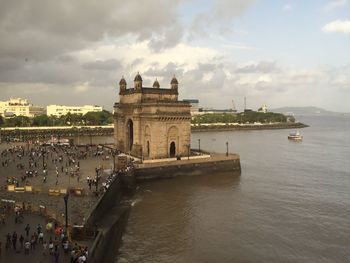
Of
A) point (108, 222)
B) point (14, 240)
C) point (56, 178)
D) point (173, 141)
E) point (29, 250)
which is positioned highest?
point (173, 141)

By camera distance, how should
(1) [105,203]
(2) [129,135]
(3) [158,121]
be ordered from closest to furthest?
1. (1) [105,203]
2. (3) [158,121]
3. (2) [129,135]

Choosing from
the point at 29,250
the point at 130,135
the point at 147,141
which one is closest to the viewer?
the point at 29,250

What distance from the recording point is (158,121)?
5706cm

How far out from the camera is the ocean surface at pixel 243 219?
94.1 feet

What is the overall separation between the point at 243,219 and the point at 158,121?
80.3 feet

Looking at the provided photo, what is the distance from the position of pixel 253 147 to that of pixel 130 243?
68.6 meters

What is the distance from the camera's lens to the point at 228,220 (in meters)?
35.9

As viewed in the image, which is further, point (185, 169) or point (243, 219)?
point (185, 169)

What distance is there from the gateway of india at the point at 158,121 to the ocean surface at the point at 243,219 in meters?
7.16

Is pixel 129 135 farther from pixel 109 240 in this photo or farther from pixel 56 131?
pixel 56 131

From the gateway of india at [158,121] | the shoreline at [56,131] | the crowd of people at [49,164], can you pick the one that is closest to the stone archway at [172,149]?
the gateway of india at [158,121]

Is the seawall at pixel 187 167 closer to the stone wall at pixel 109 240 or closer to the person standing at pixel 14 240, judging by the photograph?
the stone wall at pixel 109 240

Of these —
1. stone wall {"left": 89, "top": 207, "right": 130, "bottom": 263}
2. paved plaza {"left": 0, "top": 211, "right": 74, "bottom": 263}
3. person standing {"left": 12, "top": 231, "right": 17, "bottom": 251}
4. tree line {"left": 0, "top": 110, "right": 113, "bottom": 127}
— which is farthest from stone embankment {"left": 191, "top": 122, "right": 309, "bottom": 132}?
person standing {"left": 12, "top": 231, "right": 17, "bottom": 251}

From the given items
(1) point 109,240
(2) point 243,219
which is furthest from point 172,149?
(1) point 109,240
